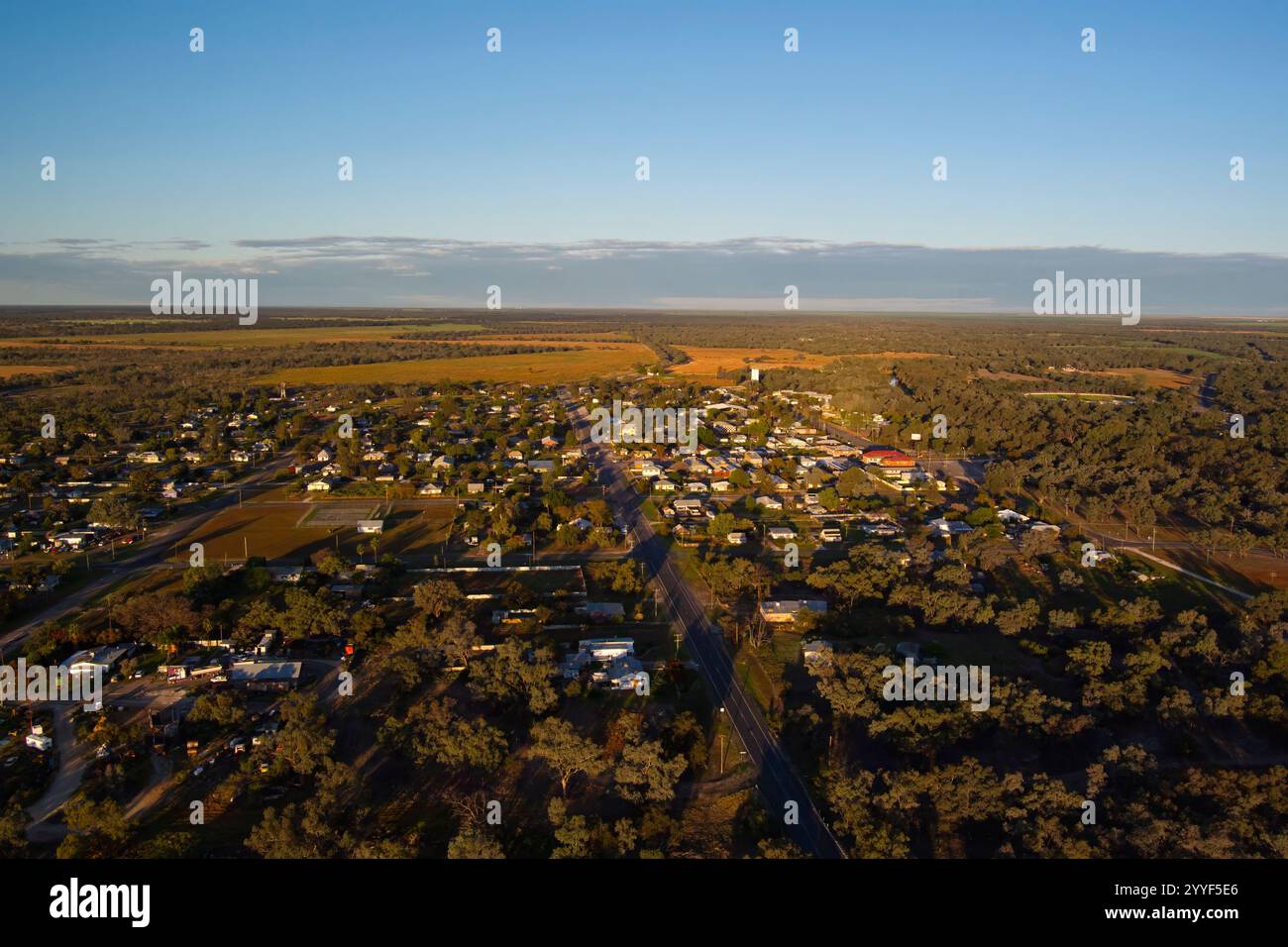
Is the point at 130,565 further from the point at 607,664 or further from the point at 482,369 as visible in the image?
the point at 482,369

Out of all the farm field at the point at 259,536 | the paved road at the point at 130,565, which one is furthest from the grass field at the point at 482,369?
the farm field at the point at 259,536

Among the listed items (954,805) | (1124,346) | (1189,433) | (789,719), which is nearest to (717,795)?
(789,719)

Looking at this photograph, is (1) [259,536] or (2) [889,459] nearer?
(1) [259,536]

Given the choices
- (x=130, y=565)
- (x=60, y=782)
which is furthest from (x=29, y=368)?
(x=60, y=782)

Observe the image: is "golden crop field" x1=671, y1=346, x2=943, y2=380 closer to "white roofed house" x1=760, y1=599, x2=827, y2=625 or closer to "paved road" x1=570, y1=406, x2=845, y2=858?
"paved road" x1=570, y1=406, x2=845, y2=858

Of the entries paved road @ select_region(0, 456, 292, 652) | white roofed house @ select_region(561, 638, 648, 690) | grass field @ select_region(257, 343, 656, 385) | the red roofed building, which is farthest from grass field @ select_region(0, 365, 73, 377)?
white roofed house @ select_region(561, 638, 648, 690)
